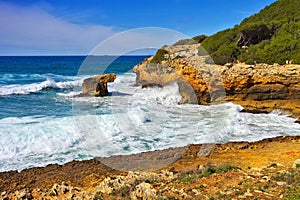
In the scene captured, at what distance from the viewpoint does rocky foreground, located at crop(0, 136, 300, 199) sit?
5684 millimetres

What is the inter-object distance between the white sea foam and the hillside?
6948 millimetres

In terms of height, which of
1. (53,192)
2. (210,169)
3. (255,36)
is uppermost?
(255,36)

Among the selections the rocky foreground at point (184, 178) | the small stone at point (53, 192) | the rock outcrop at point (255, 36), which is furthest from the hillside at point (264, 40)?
the small stone at point (53, 192)

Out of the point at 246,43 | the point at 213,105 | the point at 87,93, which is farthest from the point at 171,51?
the point at 246,43

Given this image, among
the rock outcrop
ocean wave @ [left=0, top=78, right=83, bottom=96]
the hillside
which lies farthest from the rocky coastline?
ocean wave @ [left=0, top=78, right=83, bottom=96]

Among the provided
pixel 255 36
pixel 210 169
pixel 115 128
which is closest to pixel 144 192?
pixel 210 169

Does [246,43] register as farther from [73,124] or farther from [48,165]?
[48,165]

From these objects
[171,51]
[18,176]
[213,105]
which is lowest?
[18,176]

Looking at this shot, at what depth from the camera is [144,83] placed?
24094mm

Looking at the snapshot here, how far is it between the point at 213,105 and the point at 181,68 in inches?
→ 118

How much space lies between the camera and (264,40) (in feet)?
86.9

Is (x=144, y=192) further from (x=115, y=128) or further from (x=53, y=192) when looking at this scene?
(x=115, y=128)

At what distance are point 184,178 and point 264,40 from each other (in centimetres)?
2305

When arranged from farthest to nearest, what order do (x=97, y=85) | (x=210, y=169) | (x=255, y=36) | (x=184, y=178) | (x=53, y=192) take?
(x=255, y=36) < (x=97, y=85) < (x=210, y=169) < (x=184, y=178) < (x=53, y=192)
